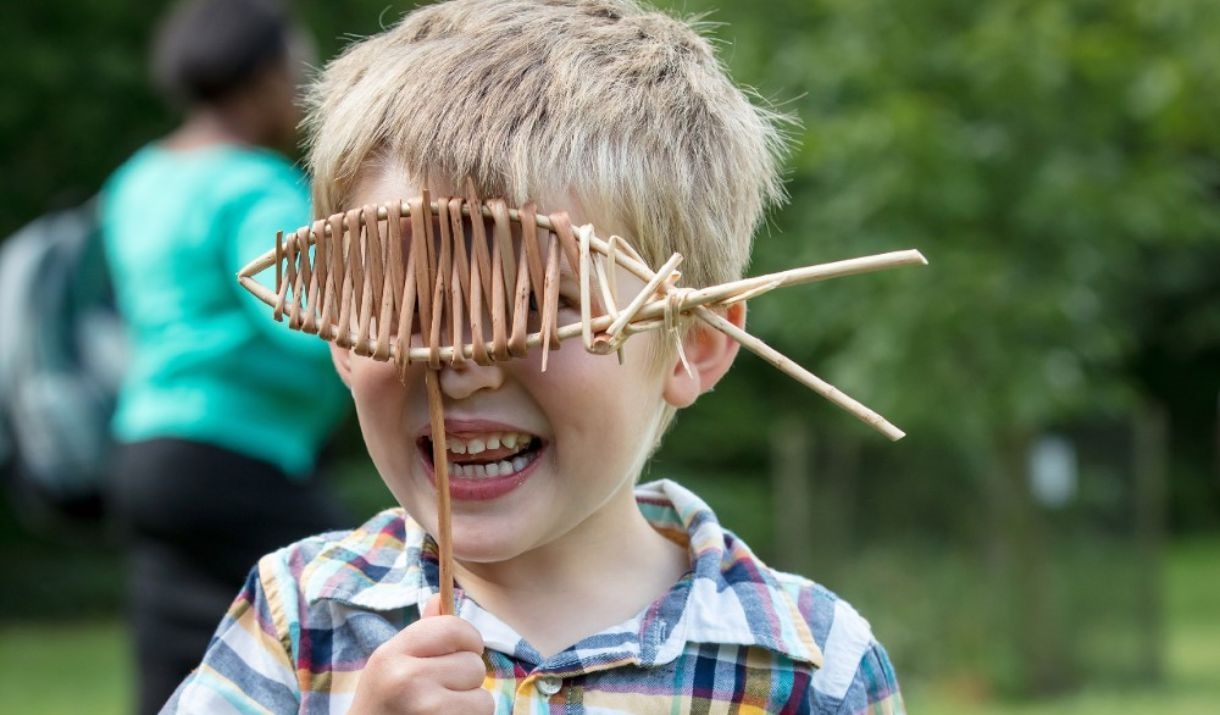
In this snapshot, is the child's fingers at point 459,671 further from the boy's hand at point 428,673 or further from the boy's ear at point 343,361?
the boy's ear at point 343,361

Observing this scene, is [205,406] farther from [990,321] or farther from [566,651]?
[990,321]

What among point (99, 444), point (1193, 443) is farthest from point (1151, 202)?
point (1193, 443)

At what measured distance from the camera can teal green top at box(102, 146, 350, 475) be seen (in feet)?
13.0

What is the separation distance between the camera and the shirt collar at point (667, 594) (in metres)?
2.02

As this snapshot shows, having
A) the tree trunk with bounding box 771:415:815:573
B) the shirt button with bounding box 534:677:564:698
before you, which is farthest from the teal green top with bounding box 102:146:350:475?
the tree trunk with bounding box 771:415:815:573

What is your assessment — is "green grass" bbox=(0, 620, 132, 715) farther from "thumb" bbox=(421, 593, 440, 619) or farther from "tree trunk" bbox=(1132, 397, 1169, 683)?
"thumb" bbox=(421, 593, 440, 619)

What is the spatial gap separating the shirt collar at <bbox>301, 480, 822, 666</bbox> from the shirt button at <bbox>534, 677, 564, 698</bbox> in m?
0.04

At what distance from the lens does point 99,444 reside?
4875mm

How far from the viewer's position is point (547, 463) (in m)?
1.88

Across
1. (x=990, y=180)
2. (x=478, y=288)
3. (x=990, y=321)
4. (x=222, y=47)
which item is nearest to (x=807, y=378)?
(x=478, y=288)

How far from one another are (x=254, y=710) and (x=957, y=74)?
7.49m

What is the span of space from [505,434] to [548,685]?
32 centimetres

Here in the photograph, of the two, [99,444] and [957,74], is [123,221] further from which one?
[957,74]

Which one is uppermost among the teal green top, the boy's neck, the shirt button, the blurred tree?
the blurred tree
